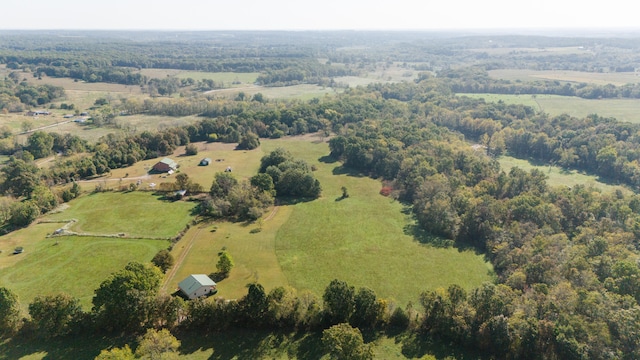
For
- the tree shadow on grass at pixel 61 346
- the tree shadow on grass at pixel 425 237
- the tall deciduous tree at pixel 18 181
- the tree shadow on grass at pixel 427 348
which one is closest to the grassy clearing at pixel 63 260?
the tree shadow on grass at pixel 61 346

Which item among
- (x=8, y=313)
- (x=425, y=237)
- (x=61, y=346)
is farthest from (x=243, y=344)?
(x=425, y=237)

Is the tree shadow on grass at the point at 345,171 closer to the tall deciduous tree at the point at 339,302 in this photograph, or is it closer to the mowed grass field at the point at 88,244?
the mowed grass field at the point at 88,244

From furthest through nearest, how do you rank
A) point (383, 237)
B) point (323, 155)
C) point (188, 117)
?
point (188, 117) → point (323, 155) → point (383, 237)

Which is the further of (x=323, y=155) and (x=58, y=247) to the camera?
(x=323, y=155)

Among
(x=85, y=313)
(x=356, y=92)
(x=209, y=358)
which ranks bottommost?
(x=209, y=358)

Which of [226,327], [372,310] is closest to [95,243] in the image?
[226,327]

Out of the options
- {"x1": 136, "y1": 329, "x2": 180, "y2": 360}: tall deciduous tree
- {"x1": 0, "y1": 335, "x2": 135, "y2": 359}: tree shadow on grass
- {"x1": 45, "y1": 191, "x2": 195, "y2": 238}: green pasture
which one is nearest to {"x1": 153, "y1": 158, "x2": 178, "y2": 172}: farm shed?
{"x1": 45, "y1": 191, "x2": 195, "y2": 238}: green pasture

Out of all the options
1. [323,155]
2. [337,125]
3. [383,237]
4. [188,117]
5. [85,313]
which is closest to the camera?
[85,313]

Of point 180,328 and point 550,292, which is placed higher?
point 550,292

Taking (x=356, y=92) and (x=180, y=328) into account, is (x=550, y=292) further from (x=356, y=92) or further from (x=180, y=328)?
(x=356, y=92)
